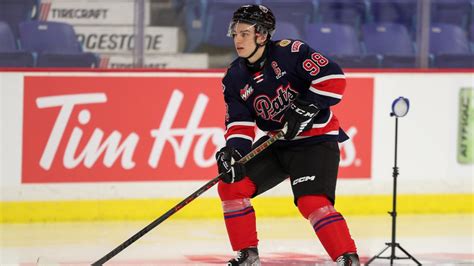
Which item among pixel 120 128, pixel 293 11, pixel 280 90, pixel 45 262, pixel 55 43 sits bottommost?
pixel 45 262

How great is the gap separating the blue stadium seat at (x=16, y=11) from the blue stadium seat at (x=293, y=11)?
1481mm

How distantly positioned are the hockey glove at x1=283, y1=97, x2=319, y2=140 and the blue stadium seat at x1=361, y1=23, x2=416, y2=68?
2.96 meters

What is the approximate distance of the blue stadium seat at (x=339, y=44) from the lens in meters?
8.02

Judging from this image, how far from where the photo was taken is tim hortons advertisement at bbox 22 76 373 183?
7.34 m

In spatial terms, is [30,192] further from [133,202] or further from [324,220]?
[324,220]

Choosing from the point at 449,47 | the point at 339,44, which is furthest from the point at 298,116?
the point at 449,47

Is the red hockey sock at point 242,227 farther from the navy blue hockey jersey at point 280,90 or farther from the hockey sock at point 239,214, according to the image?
the navy blue hockey jersey at point 280,90

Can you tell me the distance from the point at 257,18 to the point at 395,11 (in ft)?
10.4

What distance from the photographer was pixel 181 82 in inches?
299

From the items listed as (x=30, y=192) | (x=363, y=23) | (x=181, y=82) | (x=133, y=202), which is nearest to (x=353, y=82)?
(x=363, y=23)

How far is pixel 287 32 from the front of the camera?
26.1 ft

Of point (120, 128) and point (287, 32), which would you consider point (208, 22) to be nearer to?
point (287, 32)

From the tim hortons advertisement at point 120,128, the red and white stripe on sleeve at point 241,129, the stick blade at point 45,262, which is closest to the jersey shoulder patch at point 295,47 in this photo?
the red and white stripe on sleeve at point 241,129

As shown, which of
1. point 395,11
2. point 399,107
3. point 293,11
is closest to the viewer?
point 399,107
